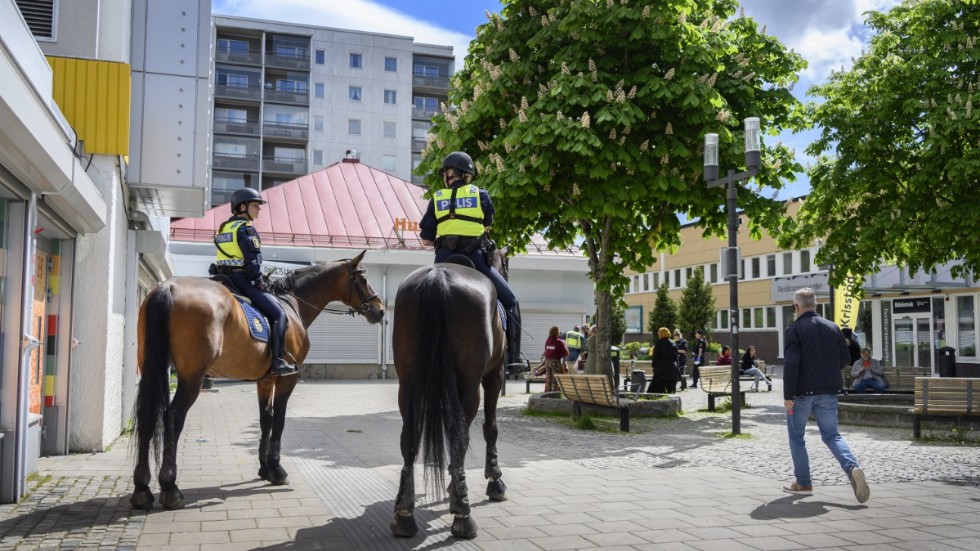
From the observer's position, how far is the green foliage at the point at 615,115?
13.5m

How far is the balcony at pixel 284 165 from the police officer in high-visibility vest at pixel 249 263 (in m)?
61.5

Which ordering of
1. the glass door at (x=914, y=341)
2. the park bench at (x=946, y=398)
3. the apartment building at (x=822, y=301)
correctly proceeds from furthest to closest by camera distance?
the glass door at (x=914, y=341)
the apartment building at (x=822, y=301)
the park bench at (x=946, y=398)

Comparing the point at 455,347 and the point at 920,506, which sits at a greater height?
the point at 455,347

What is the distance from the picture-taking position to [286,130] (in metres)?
67.8

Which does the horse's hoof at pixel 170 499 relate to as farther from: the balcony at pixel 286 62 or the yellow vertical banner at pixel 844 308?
the balcony at pixel 286 62

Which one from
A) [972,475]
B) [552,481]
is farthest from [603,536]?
[972,475]

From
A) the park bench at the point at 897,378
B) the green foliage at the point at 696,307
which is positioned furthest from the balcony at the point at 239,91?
the park bench at the point at 897,378

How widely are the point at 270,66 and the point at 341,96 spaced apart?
19.5 feet

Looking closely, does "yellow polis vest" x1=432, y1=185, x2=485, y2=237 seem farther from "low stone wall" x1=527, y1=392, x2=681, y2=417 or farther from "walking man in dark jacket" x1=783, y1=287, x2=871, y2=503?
"low stone wall" x1=527, y1=392, x2=681, y2=417

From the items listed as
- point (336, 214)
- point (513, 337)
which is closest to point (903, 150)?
point (513, 337)

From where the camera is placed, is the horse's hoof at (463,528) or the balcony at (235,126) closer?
the horse's hoof at (463,528)

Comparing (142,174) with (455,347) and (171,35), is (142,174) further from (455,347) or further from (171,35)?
(455,347)

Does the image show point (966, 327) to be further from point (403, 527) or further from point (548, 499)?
point (403, 527)

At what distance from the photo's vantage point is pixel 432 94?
72125mm
